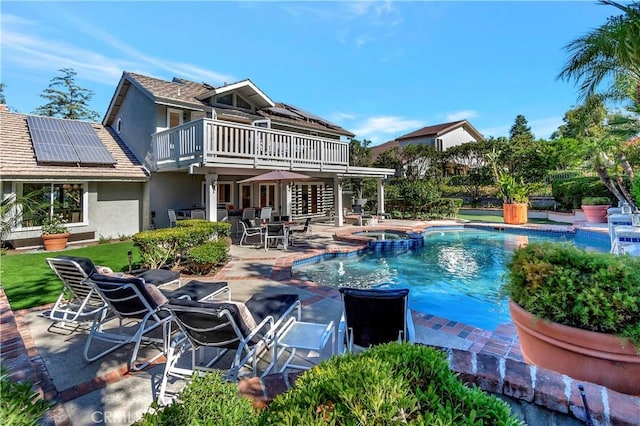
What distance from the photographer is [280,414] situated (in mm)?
1271

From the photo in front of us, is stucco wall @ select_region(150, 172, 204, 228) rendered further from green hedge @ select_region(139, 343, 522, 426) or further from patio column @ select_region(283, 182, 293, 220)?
green hedge @ select_region(139, 343, 522, 426)

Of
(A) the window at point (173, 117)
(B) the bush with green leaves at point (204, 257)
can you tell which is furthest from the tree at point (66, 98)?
(B) the bush with green leaves at point (204, 257)

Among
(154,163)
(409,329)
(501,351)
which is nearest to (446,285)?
(501,351)

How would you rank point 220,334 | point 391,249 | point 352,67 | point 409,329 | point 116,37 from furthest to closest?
point 352,67, point 391,249, point 116,37, point 409,329, point 220,334

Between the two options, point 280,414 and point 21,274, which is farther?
point 21,274

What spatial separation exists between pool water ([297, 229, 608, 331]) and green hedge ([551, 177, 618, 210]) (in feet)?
Result: 20.1

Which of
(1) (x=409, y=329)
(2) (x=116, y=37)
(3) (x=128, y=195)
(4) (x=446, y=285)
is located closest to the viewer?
(1) (x=409, y=329)

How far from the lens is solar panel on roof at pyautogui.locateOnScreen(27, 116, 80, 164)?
12.2 metres

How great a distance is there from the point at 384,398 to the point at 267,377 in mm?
1142

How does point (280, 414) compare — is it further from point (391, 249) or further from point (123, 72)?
point (123, 72)

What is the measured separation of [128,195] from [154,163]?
1.89 m

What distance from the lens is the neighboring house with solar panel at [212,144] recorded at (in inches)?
457

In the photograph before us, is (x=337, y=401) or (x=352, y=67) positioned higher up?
(x=352, y=67)
